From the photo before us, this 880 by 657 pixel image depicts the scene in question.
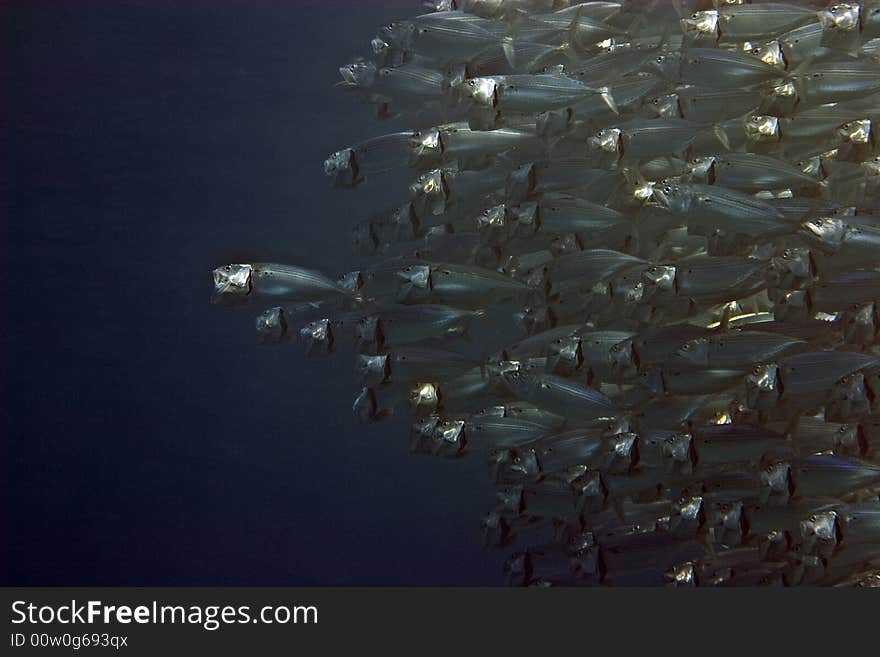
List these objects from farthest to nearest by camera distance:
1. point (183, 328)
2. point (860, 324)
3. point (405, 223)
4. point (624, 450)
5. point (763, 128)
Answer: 1. point (183, 328)
2. point (405, 223)
3. point (624, 450)
4. point (763, 128)
5. point (860, 324)

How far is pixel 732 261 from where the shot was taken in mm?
3246

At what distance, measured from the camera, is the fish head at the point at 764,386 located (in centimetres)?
320

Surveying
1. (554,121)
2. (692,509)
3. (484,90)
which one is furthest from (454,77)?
(692,509)

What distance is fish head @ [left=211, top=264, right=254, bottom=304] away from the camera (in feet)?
13.0

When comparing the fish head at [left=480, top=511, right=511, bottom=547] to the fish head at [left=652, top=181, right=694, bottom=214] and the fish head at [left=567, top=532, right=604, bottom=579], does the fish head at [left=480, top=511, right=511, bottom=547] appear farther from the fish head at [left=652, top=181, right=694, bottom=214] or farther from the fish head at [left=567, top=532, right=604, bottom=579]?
the fish head at [left=652, top=181, right=694, bottom=214]

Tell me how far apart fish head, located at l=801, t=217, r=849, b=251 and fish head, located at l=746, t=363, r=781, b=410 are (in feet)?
1.50

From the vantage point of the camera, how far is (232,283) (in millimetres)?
3975

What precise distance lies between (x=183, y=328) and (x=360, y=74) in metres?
9.49

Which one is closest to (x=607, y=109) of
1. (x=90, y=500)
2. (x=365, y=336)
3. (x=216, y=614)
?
(x=365, y=336)

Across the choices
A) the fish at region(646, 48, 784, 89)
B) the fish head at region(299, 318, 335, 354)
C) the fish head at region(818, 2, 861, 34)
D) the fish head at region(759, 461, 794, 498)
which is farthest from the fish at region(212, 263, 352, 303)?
the fish head at region(818, 2, 861, 34)

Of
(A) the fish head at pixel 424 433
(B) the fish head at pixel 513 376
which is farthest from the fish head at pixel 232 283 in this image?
→ (B) the fish head at pixel 513 376

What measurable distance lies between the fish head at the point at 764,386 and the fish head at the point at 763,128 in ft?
2.74

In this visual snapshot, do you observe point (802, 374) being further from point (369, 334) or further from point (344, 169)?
point (344, 169)

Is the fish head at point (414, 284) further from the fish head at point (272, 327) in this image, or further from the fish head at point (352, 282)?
the fish head at point (272, 327)
